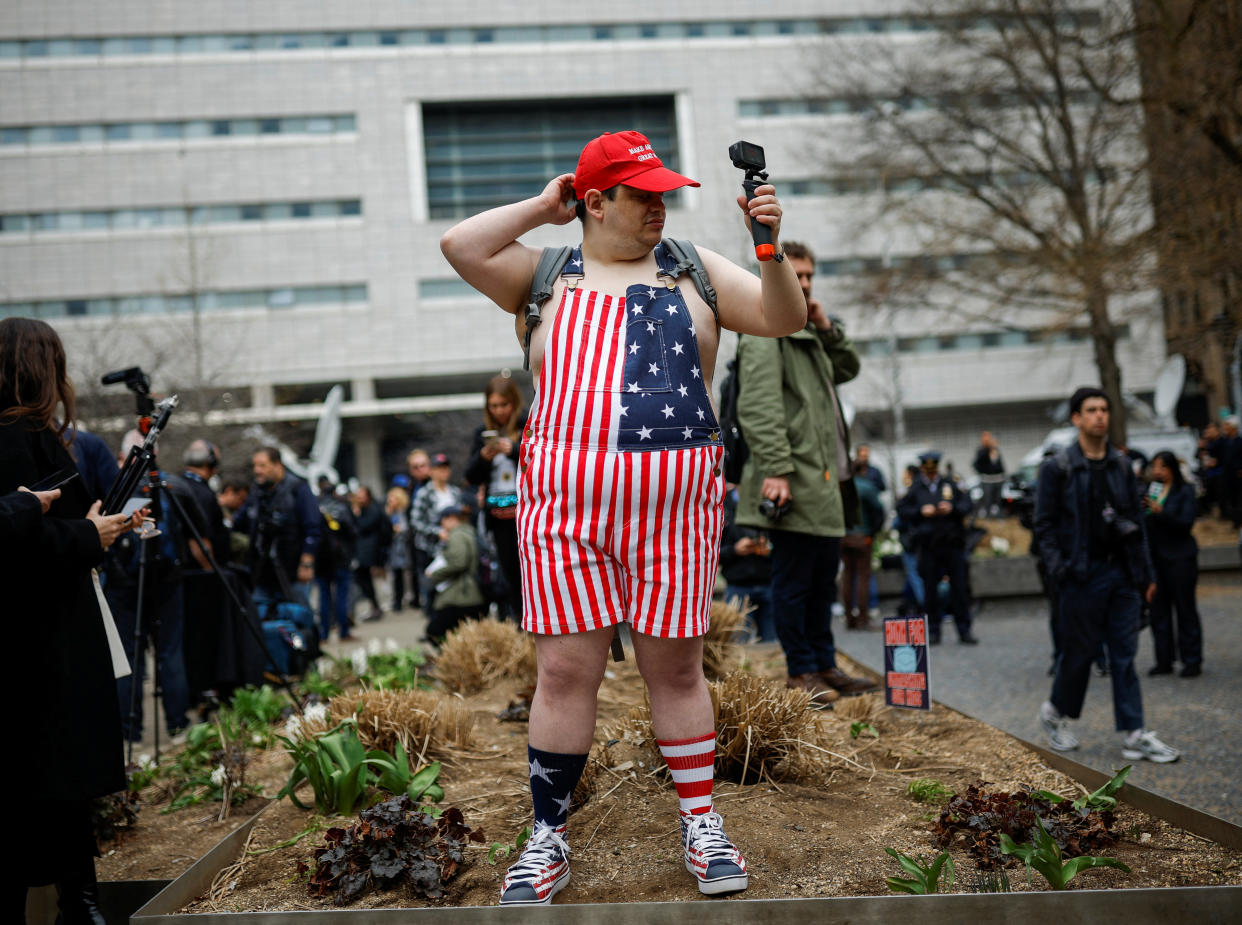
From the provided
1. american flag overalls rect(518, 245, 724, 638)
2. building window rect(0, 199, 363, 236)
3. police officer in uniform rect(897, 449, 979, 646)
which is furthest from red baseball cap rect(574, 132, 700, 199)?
building window rect(0, 199, 363, 236)

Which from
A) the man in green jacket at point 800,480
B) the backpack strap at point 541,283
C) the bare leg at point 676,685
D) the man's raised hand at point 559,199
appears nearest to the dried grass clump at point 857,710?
the man in green jacket at point 800,480

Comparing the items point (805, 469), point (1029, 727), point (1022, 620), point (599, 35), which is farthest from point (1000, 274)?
point (599, 35)

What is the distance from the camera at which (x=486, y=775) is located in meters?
4.20

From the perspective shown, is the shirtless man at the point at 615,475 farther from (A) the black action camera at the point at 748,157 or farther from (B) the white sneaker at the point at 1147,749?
(B) the white sneaker at the point at 1147,749

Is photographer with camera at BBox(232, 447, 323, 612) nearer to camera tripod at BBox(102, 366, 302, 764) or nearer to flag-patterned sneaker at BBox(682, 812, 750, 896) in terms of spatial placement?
camera tripod at BBox(102, 366, 302, 764)

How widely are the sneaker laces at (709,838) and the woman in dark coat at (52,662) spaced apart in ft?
5.46

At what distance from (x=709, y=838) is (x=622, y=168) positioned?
189cm

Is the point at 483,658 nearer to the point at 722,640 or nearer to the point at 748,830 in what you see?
the point at 722,640

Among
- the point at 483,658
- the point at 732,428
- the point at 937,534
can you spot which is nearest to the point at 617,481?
the point at 732,428

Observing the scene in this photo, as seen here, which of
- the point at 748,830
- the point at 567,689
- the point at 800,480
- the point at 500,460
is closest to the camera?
the point at 567,689

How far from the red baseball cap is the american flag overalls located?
338mm

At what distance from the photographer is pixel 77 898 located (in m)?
3.11

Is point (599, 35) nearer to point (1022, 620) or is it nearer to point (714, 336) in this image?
point (1022, 620)

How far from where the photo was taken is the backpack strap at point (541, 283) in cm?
306
